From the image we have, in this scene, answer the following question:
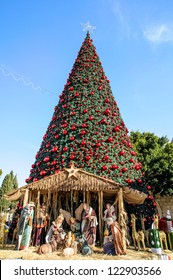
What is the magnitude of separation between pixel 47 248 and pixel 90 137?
5.86 m

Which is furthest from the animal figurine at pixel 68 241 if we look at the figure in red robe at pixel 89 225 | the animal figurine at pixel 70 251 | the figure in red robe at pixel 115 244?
the figure in red robe at pixel 115 244

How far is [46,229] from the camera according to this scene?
924cm

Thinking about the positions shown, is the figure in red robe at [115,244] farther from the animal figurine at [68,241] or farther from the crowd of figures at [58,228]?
the animal figurine at [68,241]

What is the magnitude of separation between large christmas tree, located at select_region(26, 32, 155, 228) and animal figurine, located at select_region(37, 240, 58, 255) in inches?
138

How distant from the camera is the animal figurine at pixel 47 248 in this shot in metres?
7.23

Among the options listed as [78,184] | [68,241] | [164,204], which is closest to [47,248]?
[68,241]

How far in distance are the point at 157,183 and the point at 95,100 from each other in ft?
28.1

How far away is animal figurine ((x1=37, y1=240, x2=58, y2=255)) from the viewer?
7.23 meters

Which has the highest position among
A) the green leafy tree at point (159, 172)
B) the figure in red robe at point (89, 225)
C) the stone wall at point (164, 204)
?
the green leafy tree at point (159, 172)

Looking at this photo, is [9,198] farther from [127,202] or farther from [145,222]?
[145,222]

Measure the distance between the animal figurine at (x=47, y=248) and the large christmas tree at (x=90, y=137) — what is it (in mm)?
3511

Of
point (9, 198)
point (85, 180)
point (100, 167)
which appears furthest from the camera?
point (100, 167)

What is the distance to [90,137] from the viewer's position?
11.2 meters
